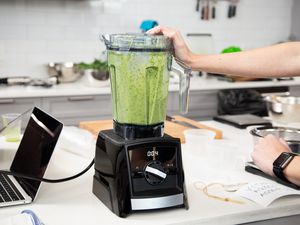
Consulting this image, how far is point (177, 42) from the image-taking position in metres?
1.59

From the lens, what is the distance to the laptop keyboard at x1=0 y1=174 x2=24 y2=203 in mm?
1303

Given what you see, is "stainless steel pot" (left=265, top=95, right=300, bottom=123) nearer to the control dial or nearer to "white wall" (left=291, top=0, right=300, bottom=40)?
the control dial

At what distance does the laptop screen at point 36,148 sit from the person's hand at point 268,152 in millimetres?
644

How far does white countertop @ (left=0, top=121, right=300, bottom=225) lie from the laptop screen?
60 millimetres

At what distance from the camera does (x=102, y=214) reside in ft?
4.08

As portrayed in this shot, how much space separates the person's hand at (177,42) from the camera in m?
1.55

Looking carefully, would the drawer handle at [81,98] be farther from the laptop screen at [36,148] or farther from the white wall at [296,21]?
the white wall at [296,21]

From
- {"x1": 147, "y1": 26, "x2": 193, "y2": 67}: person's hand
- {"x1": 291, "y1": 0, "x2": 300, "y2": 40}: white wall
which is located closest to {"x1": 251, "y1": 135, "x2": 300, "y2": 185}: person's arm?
{"x1": 147, "y1": 26, "x2": 193, "y2": 67}: person's hand

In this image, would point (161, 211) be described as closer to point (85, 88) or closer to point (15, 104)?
point (15, 104)

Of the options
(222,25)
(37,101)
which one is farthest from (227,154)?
(222,25)

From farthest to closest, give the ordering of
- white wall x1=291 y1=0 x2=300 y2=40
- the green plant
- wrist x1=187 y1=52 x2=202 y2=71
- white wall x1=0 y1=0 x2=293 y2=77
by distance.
A: white wall x1=291 y1=0 x2=300 y2=40
white wall x1=0 y1=0 x2=293 y2=77
the green plant
wrist x1=187 y1=52 x2=202 y2=71

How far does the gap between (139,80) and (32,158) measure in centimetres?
45

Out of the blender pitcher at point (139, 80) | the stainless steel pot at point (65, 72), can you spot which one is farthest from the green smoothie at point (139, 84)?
the stainless steel pot at point (65, 72)

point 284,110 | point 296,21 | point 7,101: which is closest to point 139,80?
point 284,110
